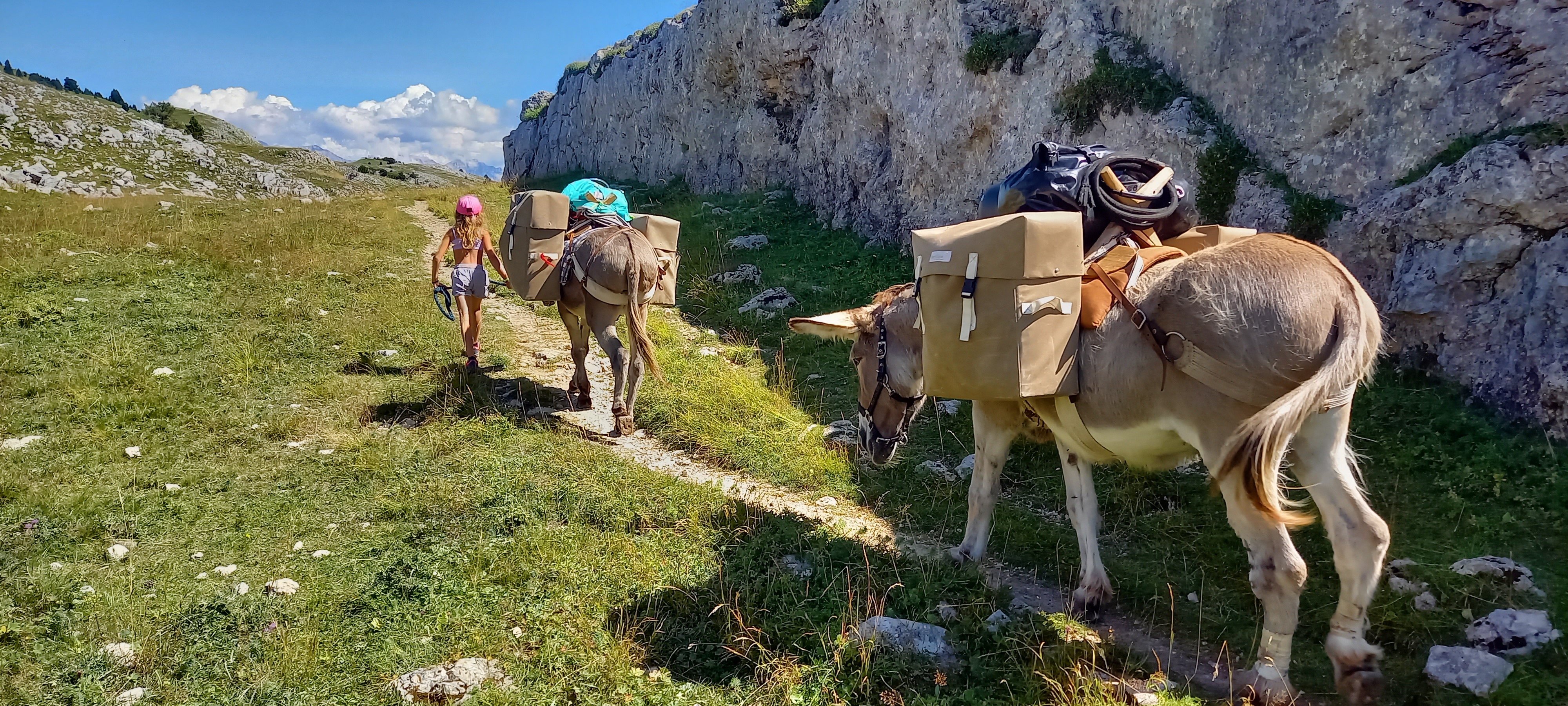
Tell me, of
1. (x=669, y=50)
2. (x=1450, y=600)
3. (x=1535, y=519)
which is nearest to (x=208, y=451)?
(x=1450, y=600)

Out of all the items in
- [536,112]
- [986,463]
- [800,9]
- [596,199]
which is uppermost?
[536,112]

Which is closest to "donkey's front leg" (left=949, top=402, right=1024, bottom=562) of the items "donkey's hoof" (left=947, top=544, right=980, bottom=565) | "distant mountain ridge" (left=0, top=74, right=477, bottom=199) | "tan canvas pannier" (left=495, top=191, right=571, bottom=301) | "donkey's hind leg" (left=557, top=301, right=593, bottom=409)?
"donkey's hoof" (left=947, top=544, right=980, bottom=565)

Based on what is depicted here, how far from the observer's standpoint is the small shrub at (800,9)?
51.7 feet

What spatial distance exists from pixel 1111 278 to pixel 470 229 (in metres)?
6.42

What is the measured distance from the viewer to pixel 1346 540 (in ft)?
10.1

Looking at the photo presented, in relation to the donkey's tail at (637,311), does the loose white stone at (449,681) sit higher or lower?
lower

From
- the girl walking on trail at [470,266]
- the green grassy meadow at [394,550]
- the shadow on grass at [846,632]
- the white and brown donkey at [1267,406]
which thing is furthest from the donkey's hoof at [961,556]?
the girl walking on trail at [470,266]

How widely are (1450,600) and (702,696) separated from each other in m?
3.73

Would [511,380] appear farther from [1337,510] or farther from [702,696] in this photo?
[1337,510]

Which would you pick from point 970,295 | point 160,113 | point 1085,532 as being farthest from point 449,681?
point 160,113

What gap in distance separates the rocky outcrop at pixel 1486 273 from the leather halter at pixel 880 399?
367 cm

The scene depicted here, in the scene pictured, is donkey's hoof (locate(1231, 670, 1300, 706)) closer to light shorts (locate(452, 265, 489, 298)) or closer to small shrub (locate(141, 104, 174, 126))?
Answer: light shorts (locate(452, 265, 489, 298))

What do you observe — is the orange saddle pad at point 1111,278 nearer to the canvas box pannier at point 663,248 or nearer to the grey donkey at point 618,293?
the grey donkey at point 618,293

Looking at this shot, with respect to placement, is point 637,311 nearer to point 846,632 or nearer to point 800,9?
point 846,632
